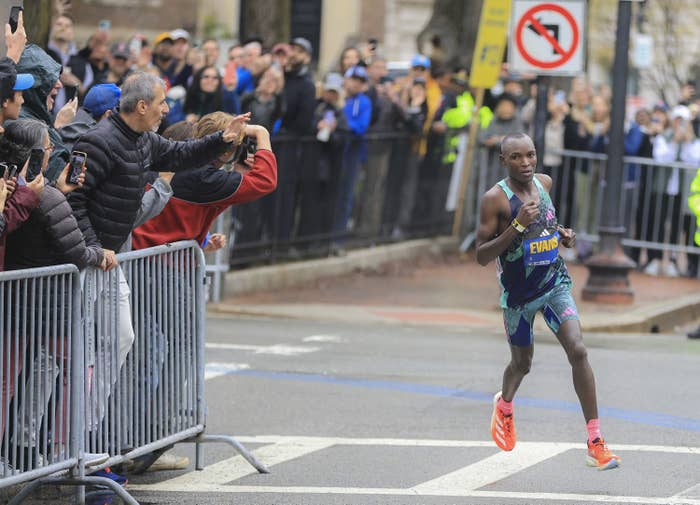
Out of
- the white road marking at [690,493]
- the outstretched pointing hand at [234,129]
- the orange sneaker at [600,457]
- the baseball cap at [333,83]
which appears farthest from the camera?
the baseball cap at [333,83]

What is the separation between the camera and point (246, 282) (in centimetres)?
1614

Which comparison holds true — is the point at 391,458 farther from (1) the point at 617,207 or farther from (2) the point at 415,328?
(1) the point at 617,207

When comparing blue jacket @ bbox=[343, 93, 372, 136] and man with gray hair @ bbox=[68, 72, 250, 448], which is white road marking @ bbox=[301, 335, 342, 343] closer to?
blue jacket @ bbox=[343, 93, 372, 136]

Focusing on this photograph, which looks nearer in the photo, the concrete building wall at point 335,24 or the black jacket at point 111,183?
the black jacket at point 111,183

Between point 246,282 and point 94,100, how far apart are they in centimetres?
773

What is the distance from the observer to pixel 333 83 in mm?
18609

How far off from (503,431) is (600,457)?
684mm

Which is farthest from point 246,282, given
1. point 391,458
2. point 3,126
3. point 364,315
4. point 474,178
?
point 3,126

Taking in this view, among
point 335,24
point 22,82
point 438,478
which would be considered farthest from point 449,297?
point 335,24

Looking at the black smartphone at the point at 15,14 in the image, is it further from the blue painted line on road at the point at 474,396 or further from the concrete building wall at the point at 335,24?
the concrete building wall at the point at 335,24

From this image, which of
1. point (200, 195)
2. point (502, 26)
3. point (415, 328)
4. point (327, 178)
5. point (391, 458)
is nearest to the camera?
point (200, 195)

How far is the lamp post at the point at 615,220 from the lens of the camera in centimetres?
1636

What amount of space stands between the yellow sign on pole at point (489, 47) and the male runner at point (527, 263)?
10.7m

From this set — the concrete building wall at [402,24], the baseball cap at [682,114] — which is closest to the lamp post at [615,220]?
the baseball cap at [682,114]
